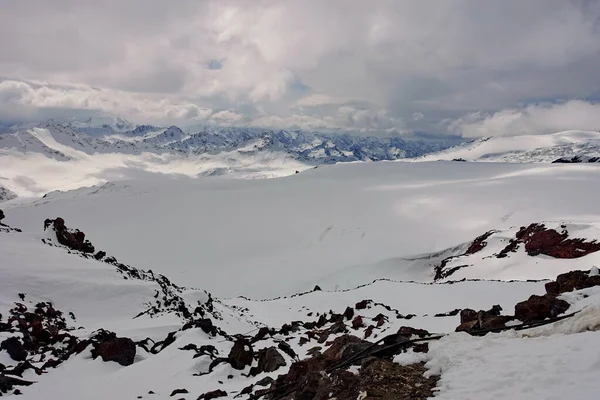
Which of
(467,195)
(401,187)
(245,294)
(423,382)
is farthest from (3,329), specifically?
(401,187)

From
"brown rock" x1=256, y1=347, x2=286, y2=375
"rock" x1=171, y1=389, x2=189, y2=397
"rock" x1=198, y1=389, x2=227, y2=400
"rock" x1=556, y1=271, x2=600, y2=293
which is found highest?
"rock" x1=556, y1=271, x2=600, y2=293

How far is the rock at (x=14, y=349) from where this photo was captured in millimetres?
11406

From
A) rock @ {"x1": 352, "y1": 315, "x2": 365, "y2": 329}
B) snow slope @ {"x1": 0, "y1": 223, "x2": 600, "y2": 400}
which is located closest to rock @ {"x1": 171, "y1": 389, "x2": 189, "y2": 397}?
snow slope @ {"x1": 0, "y1": 223, "x2": 600, "y2": 400}

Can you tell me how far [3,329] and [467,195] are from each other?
81853 millimetres

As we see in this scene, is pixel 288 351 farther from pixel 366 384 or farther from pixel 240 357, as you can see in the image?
pixel 366 384

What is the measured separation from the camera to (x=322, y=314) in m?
21.4

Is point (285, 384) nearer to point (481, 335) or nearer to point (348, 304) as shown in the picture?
point (481, 335)

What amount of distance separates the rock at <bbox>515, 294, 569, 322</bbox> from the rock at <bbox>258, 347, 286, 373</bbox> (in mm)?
5412

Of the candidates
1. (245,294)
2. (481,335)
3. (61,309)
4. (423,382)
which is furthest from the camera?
(245,294)

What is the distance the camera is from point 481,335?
700cm

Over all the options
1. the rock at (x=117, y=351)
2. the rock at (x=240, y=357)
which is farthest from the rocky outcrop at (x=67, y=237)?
the rock at (x=240, y=357)

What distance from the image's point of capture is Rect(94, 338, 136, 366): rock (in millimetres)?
11484

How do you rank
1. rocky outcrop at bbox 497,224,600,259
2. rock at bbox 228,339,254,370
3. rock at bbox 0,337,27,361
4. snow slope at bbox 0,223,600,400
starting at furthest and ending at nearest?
rocky outcrop at bbox 497,224,600,259 < rock at bbox 0,337,27,361 < rock at bbox 228,339,254,370 < snow slope at bbox 0,223,600,400

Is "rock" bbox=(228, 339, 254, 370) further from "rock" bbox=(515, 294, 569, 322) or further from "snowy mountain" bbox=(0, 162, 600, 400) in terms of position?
"rock" bbox=(515, 294, 569, 322)
